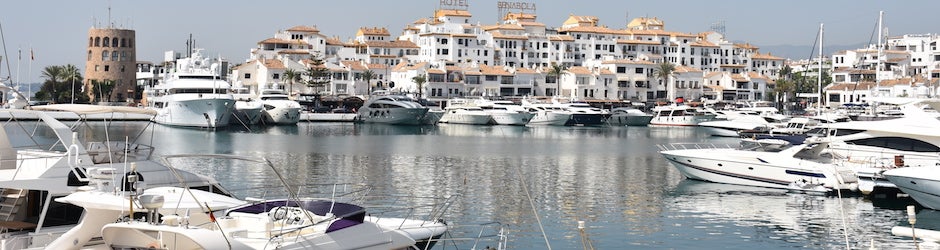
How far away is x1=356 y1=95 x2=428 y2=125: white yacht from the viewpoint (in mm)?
96688

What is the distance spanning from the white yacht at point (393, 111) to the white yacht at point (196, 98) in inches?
575

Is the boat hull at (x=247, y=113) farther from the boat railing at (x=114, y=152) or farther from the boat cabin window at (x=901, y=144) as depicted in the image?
the boat railing at (x=114, y=152)

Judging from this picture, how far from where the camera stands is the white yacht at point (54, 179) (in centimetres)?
1700

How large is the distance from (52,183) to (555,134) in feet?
219

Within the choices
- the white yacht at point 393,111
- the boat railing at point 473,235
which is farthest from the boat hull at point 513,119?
the boat railing at point 473,235

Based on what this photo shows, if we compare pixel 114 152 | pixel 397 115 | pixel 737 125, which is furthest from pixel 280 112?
pixel 114 152

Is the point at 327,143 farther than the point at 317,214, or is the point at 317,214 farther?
the point at 327,143

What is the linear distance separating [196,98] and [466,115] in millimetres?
27093

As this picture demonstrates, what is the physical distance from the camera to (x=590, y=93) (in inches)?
5015

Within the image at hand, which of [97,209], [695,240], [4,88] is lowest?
[695,240]

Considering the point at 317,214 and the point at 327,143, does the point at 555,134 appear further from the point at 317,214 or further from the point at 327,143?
the point at 317,214

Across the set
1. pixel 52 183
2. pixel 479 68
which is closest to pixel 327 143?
pixel 52 183

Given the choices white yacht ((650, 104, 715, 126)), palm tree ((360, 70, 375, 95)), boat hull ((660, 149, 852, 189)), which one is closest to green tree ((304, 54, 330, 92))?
palm tree ((360, 70, 375, 95))

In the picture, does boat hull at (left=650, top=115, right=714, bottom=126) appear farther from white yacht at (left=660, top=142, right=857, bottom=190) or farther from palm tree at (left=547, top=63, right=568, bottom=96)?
white yacht at (left=660, top=142, right=857, bottom=190)
